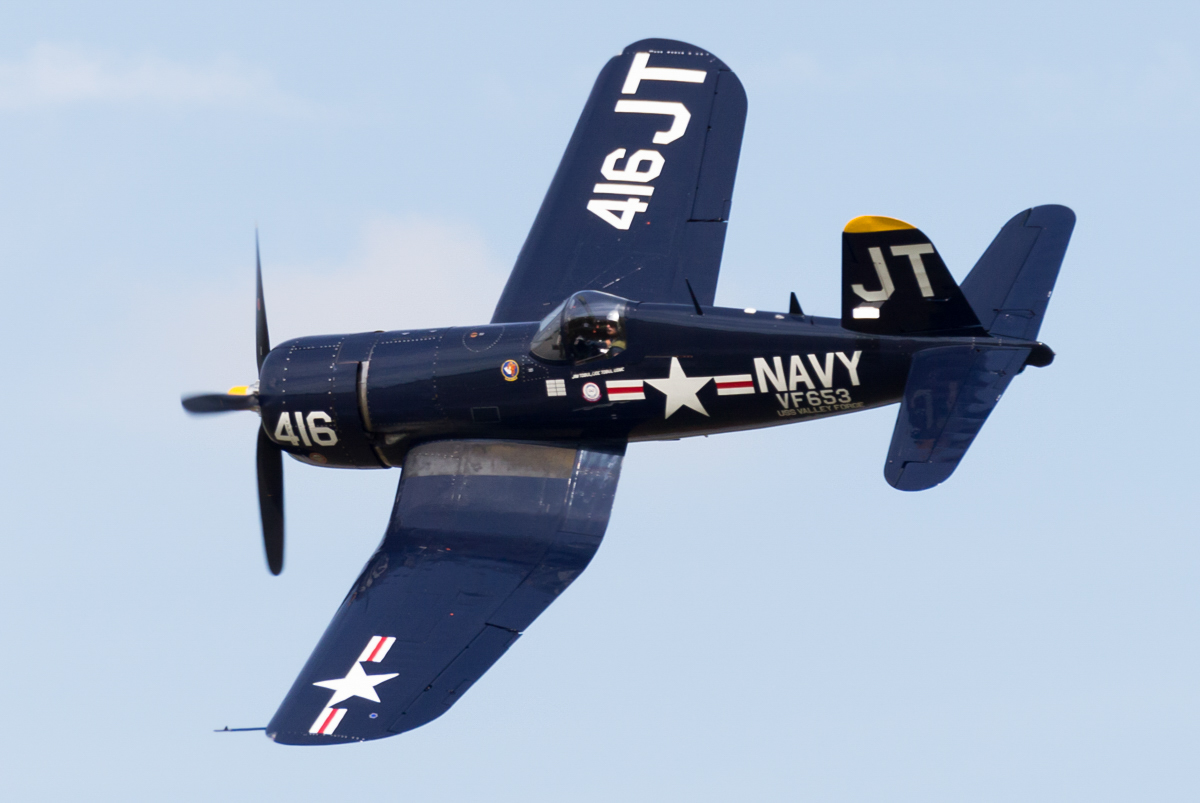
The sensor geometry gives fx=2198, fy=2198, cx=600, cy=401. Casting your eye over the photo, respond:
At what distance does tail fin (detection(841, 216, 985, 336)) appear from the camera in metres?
20.4

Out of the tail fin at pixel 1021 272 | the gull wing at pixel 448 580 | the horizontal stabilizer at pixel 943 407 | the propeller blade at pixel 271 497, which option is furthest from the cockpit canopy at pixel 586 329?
the tail fin at pixel 1021 272

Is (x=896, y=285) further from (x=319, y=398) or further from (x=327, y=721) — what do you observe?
(x=327, y=721)

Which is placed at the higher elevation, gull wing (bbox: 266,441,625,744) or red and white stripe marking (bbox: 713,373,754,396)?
red and white stripe marking (bbox: 713,373,754,396)

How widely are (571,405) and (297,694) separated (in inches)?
162

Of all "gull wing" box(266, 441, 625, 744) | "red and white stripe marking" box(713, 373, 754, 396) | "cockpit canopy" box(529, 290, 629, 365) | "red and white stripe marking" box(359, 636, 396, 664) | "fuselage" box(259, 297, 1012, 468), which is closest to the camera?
"gull wing" box(266, 441, 625, 744)

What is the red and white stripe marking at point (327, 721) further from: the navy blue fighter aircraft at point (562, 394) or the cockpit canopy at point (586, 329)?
the cockpit canopy at point (586, 329)

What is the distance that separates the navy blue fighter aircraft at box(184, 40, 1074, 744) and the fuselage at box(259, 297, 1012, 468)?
0.07ft

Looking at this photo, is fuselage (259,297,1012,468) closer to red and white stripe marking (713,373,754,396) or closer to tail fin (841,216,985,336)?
Result: red and white stripe marking (713,373,754,396)

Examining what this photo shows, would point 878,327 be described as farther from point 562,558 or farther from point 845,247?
point 562,558

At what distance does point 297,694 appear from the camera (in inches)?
798

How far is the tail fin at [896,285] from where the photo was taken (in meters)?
20.4

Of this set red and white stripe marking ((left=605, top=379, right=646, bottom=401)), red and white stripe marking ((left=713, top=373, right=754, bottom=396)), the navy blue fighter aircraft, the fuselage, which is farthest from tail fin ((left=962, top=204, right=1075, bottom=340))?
red and white stripe marking ((left=605, top=379, right=646, bottom=401))

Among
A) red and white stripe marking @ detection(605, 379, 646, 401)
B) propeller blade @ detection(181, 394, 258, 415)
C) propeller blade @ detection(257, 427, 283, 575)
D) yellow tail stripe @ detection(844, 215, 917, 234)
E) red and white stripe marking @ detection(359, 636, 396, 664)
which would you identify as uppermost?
yellow tail stripe @ detection(844, 215, 917, 234)

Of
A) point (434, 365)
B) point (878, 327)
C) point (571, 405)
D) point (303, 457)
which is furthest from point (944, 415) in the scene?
point (303, 457)
